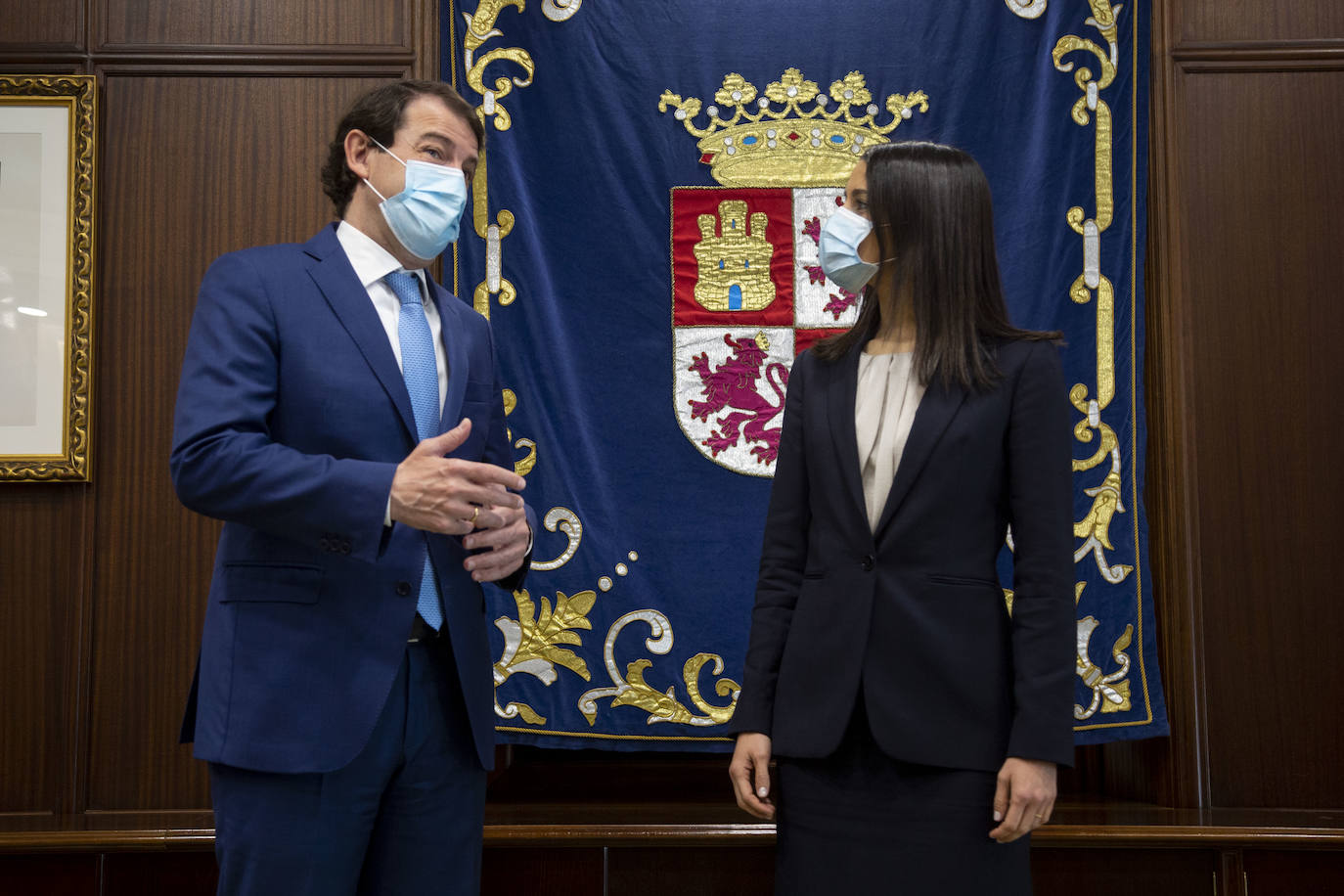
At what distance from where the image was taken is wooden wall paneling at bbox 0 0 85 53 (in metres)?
2.70

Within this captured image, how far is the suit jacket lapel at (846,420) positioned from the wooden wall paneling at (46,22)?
90.7 inches

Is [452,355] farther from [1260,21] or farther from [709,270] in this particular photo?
[1260,21]

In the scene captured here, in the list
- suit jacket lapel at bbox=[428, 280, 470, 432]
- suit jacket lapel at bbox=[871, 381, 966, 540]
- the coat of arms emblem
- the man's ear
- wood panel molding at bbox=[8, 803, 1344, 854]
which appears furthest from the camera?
the coat of arms emblem

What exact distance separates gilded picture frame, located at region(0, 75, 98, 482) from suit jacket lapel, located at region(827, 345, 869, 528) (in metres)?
1.98

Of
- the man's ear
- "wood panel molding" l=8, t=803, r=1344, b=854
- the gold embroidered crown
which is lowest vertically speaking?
"wood panel molding" l=8, t=803, r=1344, b=854

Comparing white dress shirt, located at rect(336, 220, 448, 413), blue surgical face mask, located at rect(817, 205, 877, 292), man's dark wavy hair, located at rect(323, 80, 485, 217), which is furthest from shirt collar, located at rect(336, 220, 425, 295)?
blue surgical face mask, located at rect(817, 205, 877, 292)

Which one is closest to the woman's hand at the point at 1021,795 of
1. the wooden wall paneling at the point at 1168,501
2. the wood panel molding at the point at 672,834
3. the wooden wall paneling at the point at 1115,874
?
the wood panel molding at the point at 672,834

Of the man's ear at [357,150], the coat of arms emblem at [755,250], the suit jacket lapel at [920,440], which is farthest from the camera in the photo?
the coat of arms emblem at [755,250]

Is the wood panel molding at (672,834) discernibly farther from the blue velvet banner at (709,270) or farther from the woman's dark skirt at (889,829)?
the woman's dark skirt at (889,829)

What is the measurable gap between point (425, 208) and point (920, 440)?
0.83m

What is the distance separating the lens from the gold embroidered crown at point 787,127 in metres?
2.74

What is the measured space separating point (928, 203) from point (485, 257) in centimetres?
147

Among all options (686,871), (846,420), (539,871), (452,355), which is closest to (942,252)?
(846,420)

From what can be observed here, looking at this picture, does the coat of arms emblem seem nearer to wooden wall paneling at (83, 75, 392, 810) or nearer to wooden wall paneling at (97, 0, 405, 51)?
wooden wall paneling at (97, 0, 405, 51)
